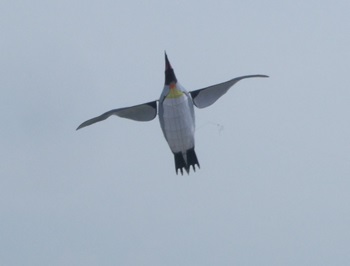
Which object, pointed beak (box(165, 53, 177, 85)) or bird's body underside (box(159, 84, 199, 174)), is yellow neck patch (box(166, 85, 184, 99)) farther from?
pointed beak (box(165, 53, 177, 85))

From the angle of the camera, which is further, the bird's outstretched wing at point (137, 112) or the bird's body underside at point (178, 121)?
the bird's outstretched wing at point (137, 112)

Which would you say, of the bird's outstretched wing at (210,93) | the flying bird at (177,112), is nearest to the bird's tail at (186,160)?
the flying bird at (177,112)

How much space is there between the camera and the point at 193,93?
8375 cm

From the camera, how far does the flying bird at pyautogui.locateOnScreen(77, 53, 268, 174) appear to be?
267 feet

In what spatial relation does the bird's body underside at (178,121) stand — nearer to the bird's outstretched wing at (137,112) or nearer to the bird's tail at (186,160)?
the bird's tail at (186,160)

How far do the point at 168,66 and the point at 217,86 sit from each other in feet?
15.0

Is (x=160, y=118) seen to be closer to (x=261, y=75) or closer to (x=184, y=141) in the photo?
(x=184, y=141)

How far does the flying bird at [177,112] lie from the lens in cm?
8144

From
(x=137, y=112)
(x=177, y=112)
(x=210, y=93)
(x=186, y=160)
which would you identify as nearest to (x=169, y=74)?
(x=177, y=112)

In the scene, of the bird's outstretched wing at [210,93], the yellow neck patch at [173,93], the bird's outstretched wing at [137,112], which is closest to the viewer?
the yellow neck patch at [173,93]

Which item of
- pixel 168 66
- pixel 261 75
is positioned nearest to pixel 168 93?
pixel 168 66

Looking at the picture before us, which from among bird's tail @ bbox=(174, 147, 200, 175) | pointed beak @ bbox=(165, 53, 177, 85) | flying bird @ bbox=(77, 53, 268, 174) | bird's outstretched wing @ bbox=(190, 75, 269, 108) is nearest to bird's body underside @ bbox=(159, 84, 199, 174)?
flying bird @ bbox=(77, 53, 268, 174)

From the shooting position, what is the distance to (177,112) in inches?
3206

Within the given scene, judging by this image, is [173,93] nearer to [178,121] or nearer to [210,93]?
[178,121]
